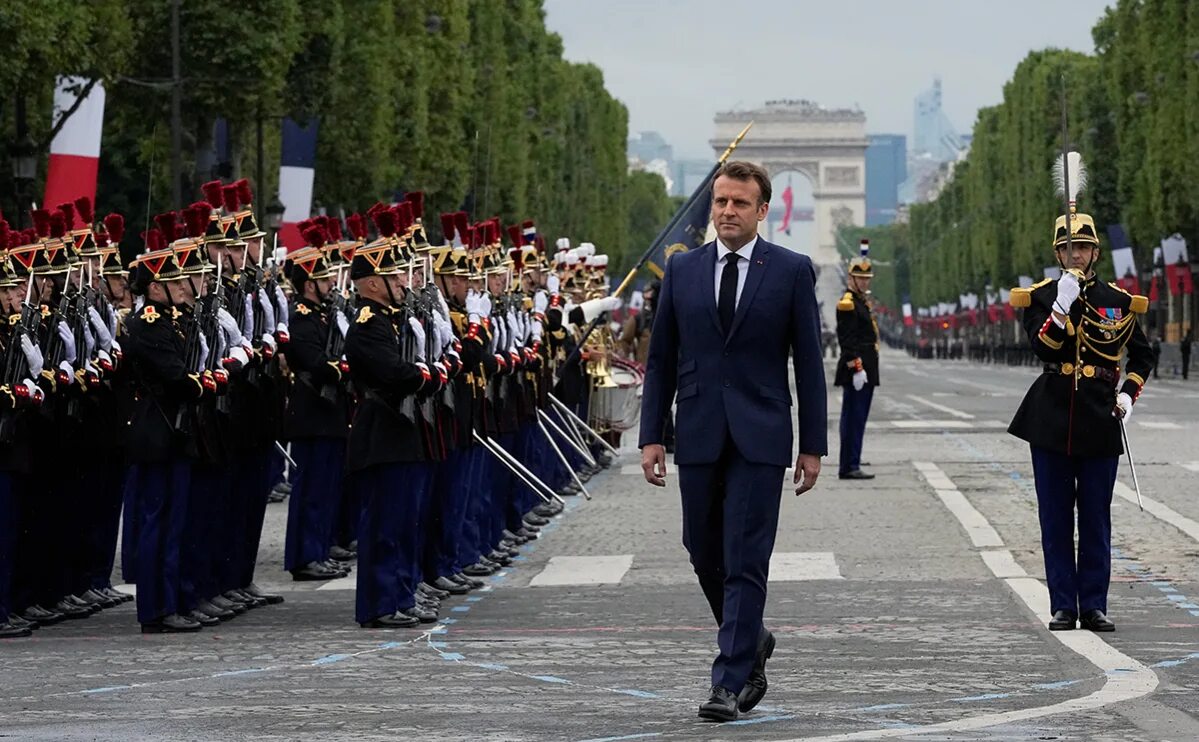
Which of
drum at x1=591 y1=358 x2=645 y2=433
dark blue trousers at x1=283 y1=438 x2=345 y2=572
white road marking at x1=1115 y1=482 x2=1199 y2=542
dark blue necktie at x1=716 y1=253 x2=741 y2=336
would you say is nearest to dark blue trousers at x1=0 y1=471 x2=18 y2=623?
dark blue trousers at x1=283 y1=438 x2=345 y2=572

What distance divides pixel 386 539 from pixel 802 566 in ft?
11.2

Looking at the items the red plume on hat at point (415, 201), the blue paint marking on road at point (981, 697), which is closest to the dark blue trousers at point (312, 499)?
the red plume on hat at point (415, 201)

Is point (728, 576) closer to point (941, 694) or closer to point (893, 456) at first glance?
point (941, 694)

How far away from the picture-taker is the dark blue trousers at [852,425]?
24.1 m

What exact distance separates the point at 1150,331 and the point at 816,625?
8732cm

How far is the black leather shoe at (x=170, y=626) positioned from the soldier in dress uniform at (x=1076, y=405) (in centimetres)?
392

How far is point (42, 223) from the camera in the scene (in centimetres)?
1444

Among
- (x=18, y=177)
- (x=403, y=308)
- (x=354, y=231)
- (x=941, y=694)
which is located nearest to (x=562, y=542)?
(x=354, y=231)

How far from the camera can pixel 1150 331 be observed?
9850 centimetres

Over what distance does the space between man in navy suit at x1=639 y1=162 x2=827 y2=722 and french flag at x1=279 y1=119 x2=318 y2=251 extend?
31.2m

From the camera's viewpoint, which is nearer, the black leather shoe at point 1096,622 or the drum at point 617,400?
the black leather shoe at point 1096,622

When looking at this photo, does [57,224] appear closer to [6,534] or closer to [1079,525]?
[6,534]

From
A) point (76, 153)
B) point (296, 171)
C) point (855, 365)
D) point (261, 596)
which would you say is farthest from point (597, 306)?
point (296, 171)

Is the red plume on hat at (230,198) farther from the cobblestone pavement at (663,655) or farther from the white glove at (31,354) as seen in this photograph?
the cobblestone pavement at (663,655)
